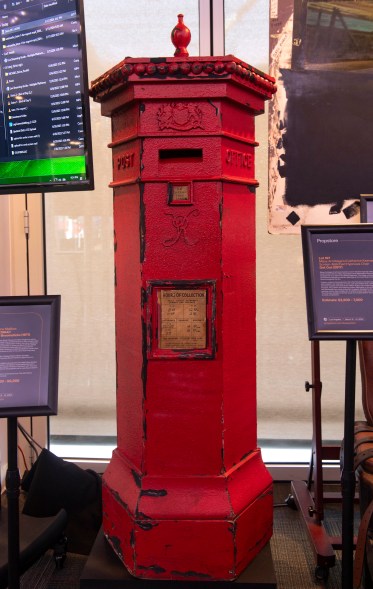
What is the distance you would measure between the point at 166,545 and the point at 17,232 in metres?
1.78

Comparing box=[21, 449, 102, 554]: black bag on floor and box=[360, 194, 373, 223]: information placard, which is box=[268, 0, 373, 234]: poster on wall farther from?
box=[21, 449, 102, 554]: black bag on floor

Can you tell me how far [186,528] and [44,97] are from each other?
154cm

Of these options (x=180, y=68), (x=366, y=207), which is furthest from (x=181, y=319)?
(x=366, y=207)

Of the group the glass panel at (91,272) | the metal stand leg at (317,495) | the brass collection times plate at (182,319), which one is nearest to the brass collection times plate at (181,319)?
the brass collection times plate at (182,319)

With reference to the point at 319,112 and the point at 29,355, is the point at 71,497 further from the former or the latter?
the point at 319,112

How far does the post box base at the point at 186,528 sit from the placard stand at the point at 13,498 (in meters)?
0.42

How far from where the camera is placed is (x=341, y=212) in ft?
9.48

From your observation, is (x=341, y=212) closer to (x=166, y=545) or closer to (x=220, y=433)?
(x=220, y=433)

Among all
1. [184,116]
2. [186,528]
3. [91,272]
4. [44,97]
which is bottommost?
[186,528]

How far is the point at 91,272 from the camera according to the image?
320cm

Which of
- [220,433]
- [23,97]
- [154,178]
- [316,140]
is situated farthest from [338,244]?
[316,140]

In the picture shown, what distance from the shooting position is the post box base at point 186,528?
1.93m

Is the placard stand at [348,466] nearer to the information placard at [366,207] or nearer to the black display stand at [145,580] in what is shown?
the black display stand at [145,580]

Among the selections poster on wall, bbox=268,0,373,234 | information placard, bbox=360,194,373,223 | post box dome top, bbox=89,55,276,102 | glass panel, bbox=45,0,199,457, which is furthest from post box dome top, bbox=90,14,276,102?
glass panel, bbox=45,0,199,457
